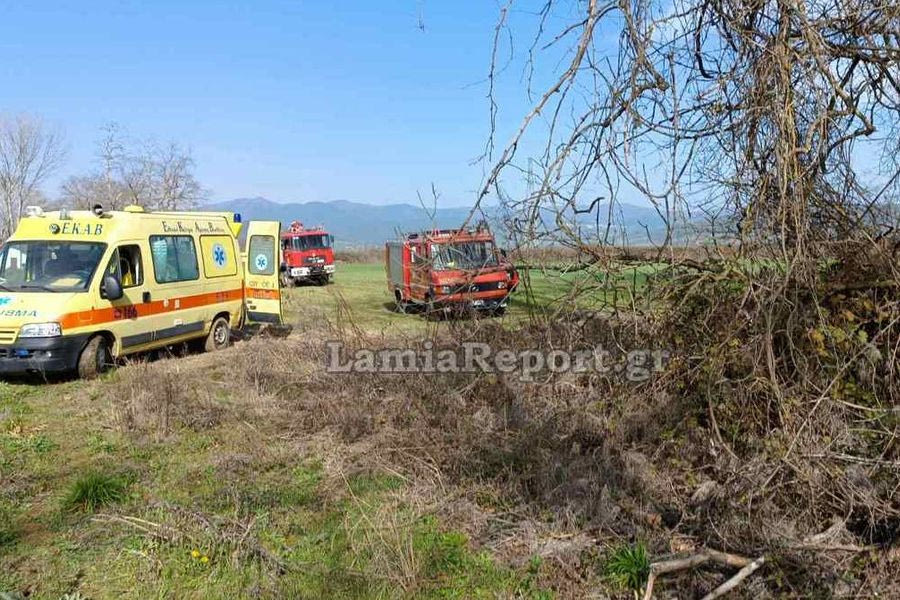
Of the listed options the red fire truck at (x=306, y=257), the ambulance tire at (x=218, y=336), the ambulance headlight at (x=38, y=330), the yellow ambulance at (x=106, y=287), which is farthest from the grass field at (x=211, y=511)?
the red fire truck at (x=306, y=257)

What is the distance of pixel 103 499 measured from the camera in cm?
475

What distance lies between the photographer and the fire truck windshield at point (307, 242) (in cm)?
2819

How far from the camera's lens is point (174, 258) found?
1027 cm

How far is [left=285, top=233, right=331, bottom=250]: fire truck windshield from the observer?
2819 cm

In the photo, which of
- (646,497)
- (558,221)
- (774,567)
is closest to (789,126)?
(558,221)

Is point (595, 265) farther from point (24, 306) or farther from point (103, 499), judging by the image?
point (24, 306)

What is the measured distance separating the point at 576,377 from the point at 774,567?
322 centimetres

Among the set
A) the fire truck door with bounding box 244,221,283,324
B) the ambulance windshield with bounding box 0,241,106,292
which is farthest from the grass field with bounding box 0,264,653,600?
the fire truck door with bounding box 244,221,283,324

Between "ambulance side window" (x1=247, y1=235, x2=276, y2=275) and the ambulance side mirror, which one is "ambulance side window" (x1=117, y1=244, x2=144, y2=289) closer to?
the ambulance side mirror

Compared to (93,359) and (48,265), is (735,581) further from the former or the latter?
(48,265)

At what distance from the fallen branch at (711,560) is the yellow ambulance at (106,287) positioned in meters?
8.14

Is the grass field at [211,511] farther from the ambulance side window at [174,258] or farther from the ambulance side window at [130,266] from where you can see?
the ambulance side window at [174,258]

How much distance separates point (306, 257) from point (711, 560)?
26.1m

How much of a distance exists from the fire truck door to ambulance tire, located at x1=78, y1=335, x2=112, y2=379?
3327 mm
